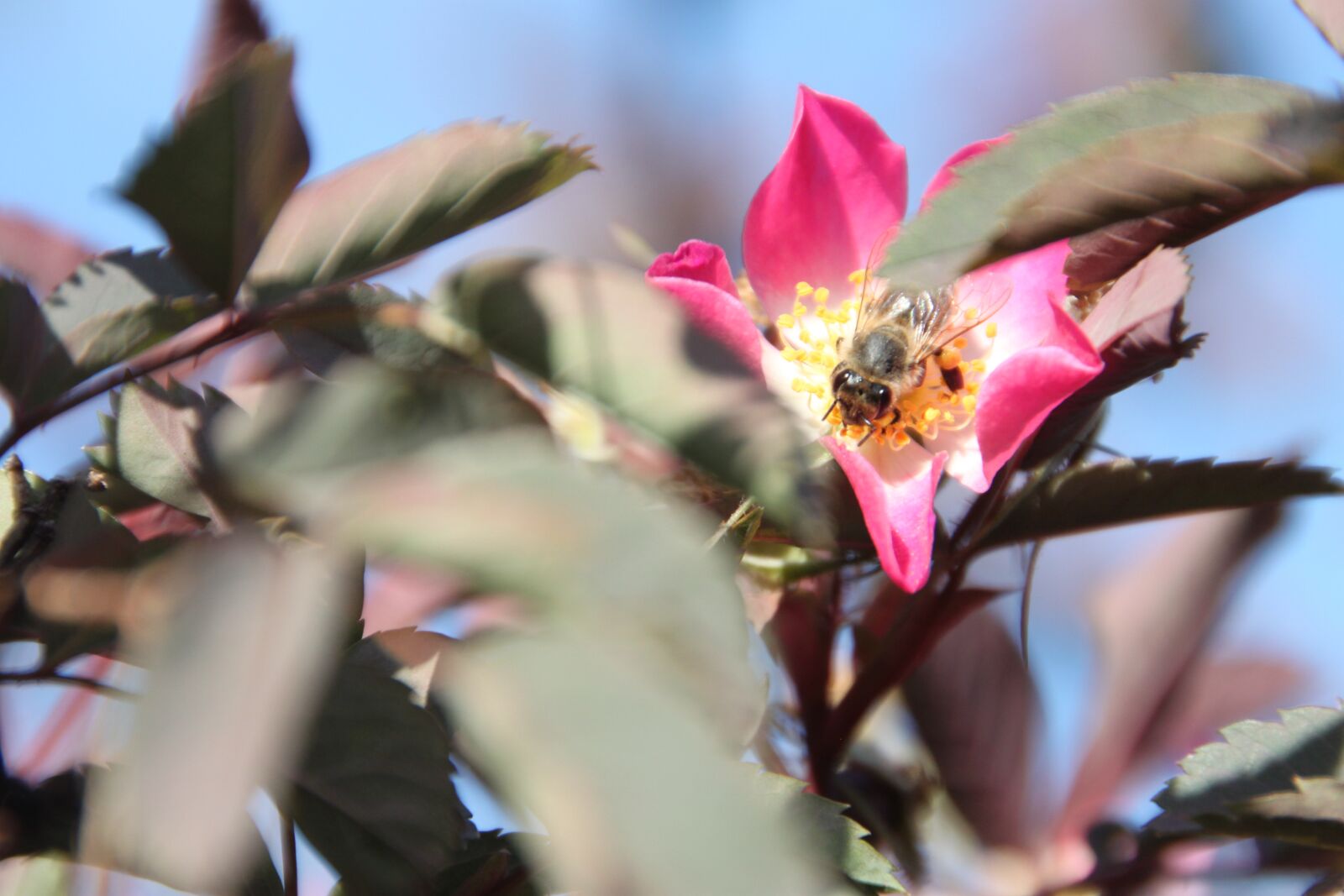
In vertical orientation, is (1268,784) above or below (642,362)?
below

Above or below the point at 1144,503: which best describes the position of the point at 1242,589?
below

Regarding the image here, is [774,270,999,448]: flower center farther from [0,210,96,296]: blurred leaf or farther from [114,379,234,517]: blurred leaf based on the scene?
[0,210,96,296]: blurred leaf

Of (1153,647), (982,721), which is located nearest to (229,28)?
(982,721)

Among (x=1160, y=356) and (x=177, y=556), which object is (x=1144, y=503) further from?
(x=177, y=556)

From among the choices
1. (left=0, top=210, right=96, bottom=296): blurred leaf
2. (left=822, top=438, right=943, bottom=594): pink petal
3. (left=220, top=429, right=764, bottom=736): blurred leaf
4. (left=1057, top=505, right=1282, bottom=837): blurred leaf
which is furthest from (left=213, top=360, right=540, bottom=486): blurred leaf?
(left=1057, top=505, right=1282, bottom=837): blurred leaf

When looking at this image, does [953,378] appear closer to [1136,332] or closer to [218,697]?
[1136,332]

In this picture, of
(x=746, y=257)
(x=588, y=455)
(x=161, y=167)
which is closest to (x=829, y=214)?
(x=746, y=257)
